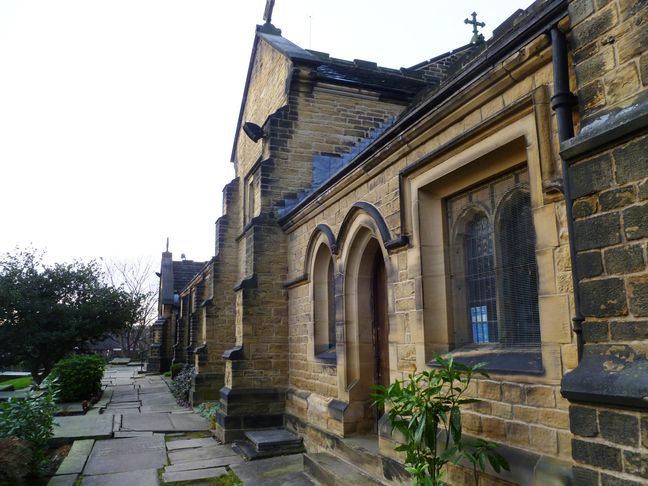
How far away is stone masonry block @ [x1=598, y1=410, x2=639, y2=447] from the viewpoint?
9.02ft

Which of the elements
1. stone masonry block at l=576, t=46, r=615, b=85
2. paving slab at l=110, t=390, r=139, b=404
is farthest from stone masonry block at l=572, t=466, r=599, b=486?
paving slab at l=110, t=390, r=139, b=404

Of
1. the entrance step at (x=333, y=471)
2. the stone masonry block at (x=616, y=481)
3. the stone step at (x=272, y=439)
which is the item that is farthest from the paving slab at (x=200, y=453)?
the stone masonry block at (x=616, y=481)

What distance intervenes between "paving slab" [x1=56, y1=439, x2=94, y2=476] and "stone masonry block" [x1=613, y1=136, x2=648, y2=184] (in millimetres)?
7838

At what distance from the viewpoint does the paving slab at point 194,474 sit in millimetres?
7242

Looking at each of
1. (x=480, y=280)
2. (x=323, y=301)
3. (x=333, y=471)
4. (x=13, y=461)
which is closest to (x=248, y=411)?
(x=323, y=301)

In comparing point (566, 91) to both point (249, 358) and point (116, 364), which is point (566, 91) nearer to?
point (249, 358)

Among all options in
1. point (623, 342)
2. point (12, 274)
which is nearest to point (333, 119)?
point (623, 342)

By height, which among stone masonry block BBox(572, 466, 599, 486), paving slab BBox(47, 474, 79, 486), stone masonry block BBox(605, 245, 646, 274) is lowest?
paving slab BBox(47, 474, 79, 486)

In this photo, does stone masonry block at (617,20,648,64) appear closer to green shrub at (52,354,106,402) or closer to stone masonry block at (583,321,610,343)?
stone masonry block at (583,321,610,343)

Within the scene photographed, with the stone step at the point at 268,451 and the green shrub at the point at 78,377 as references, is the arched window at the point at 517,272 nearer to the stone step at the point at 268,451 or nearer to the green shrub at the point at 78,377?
the stone step at the point at 268,451

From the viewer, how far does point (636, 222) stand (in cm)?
289

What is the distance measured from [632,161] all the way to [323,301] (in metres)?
6.34

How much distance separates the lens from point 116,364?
120ft

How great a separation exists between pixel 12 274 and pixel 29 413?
11990mm
